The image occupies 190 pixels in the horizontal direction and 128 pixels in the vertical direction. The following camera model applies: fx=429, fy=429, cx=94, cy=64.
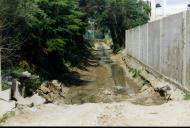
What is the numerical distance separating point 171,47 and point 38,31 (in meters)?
6.67

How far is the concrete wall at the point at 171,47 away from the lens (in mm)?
14052

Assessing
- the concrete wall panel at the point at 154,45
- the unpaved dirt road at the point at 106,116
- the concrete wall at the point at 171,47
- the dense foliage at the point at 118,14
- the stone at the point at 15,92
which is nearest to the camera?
the unpaved dirt road at the point at 106,116

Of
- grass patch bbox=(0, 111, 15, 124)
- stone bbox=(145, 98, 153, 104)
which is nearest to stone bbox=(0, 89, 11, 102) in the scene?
grass patch bbox=(0, 111, 15, 124)

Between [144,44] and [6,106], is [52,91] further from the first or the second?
[144,44]

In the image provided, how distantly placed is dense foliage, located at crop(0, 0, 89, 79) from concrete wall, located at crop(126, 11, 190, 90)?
170 inches

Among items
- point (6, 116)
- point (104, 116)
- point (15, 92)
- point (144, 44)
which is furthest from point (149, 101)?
point (144, 44)

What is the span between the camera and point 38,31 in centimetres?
1998

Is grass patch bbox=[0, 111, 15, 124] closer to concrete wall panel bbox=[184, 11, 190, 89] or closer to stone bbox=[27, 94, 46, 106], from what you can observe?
stone bbox=[27, 94, 46, 106]

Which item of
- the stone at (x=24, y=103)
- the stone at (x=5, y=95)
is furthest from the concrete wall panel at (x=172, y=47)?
the stone at (x=5, y=95)

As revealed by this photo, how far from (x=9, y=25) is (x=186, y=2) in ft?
165

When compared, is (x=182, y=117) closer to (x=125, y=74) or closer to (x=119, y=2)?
(x=125, y=74)

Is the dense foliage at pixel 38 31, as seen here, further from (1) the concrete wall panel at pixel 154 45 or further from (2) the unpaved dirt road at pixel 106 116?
(2) the unpaved dirt road at pixel 106 116

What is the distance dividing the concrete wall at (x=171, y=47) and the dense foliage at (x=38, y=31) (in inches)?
170

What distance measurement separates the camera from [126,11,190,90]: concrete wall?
14.1 metres
